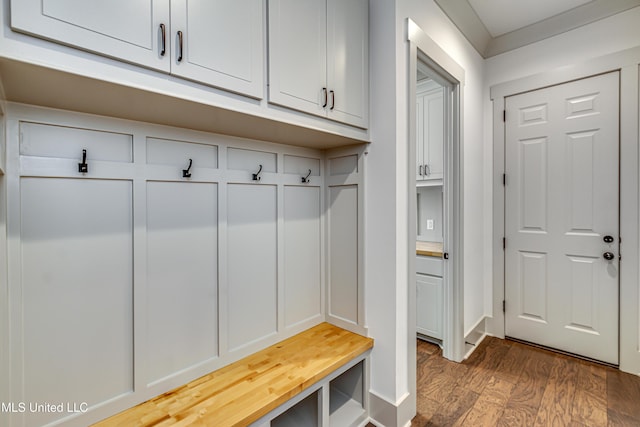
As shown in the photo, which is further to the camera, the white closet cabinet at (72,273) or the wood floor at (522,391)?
the wood floor at (522,391)

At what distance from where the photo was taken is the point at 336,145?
1778 millimetres

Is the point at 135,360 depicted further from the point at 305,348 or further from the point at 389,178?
the point at 389,178

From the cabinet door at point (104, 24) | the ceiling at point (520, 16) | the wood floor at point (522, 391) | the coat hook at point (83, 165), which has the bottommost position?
the wood floor at point (522, 391)

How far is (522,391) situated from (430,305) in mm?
811

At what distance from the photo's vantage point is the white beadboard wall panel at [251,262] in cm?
149

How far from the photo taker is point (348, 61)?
1552 millimetres

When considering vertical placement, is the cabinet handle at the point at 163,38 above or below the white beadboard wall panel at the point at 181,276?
above

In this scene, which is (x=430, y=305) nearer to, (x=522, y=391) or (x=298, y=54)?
(x=522, y=391)

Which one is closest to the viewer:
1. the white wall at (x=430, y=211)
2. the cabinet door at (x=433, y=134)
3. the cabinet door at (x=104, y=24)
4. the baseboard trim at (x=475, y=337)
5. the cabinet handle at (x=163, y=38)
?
the cabinet door at (x=104, y=24)

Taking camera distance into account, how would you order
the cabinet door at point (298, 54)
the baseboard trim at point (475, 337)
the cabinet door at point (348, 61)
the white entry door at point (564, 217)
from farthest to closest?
the baseboard trim at point (475, 337) → the white entry door at point (564, 217) → the cabinet door at point (348, 61) → the cabinet door at point (298, 54)

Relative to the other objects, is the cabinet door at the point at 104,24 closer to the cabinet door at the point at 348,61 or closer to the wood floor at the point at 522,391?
the cabinet door at the point at 348,61

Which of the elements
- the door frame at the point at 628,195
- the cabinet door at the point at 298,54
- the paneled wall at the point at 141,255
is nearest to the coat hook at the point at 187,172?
the paneled wall at the point at 141,255

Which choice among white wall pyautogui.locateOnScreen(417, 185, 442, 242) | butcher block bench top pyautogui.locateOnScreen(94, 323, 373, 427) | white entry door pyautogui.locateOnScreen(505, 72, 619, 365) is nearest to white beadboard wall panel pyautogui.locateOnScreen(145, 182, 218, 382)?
butcher block bench top pyautogui.locateOnScreen(94, 323, 373, 427)

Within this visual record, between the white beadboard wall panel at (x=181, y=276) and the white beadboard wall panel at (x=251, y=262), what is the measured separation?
92mm
